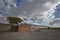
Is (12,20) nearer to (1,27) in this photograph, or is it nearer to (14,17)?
(14,17)

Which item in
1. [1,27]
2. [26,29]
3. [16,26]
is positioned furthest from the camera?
[1,27]

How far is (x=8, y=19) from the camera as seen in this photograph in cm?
4903

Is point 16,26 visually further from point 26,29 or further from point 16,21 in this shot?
point 26,29

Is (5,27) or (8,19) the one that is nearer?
(8,19)

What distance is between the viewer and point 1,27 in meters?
57.8

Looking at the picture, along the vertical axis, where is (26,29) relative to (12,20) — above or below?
below

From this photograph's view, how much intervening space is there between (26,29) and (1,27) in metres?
12.3

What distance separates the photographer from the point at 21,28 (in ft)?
161

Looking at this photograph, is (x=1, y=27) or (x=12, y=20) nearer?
(x=12, y=20)

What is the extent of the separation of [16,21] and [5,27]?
11.7 metres

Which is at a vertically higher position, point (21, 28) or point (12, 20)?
point (12, 20)

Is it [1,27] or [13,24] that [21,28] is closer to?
[13,24]

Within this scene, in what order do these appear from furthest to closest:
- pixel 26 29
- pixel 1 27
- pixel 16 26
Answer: pixel 1 27
pixel 26 29
pixel 16 26

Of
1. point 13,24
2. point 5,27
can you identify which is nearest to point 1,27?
point 5,27
